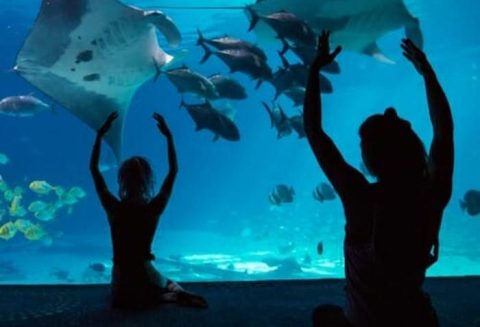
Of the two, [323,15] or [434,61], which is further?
[434,61]

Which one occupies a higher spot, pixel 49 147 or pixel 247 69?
pixel 49 147

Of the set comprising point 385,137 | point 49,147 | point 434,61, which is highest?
point 434,61

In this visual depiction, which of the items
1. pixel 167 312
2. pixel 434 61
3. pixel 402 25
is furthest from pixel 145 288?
pixel 434 61

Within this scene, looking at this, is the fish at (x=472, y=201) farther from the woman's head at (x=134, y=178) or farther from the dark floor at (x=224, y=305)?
the woman's head at (x=134, y=178)

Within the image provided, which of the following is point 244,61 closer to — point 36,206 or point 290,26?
point 290,26

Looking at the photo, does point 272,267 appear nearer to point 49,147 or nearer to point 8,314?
point 8,314

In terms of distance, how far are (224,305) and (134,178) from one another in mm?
998

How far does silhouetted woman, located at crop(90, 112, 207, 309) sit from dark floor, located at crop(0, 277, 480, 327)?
13cm

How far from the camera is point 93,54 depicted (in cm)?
526

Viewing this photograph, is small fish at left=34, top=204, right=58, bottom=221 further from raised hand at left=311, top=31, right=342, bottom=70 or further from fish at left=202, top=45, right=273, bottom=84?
raised hand at left=311, top=31, right=342, bottom=70

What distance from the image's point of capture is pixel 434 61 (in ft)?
105

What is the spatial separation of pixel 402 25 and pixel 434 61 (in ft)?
91.3

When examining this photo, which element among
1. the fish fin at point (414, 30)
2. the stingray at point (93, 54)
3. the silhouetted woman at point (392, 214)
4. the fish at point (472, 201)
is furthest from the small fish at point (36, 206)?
the silhouetted woman at point (392, 214)

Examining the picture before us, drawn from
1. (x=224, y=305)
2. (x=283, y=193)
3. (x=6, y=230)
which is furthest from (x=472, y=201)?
(x=6, y=230)
